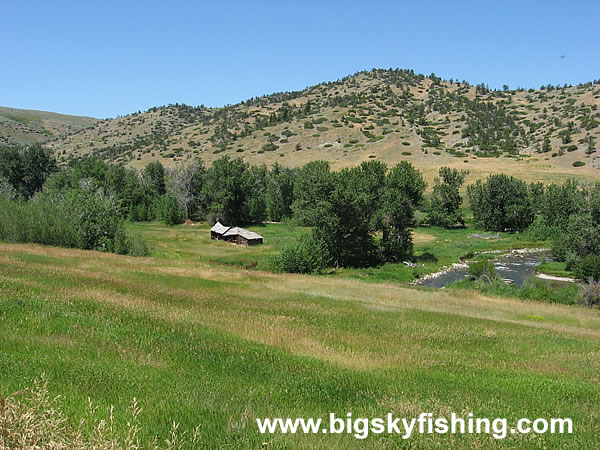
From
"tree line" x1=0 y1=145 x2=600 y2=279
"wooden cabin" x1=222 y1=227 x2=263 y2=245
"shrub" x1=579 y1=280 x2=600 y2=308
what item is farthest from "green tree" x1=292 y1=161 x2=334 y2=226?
"shrub" x1=579 y1=280 x2=600 y2=308

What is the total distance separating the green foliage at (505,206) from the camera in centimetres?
8225

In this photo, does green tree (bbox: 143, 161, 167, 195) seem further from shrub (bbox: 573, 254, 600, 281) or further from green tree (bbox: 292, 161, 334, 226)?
shrub (bbox: 573, 254, 600, 281)

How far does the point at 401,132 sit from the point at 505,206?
66.4 meters

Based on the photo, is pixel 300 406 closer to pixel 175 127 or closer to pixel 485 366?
pixel 485 366

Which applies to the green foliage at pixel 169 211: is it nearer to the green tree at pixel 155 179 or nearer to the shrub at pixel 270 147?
the green tree at pixel 155 179

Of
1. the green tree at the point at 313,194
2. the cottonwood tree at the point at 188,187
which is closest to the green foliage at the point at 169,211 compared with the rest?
the cottonwood tree at the point at 188,187

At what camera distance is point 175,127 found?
193 meters

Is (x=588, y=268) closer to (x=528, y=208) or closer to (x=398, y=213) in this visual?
(x=398, y=213)

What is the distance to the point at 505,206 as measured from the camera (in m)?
82.5

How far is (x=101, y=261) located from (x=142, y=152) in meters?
136

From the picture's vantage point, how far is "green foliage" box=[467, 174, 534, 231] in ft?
270

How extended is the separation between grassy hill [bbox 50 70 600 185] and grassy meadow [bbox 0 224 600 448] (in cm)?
10028

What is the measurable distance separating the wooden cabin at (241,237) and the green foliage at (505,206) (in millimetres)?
43412

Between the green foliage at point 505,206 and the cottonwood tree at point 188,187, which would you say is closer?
the green foliage at point 505,206
